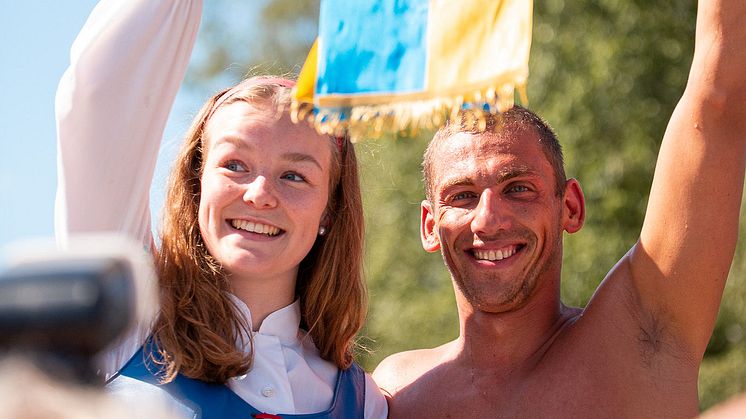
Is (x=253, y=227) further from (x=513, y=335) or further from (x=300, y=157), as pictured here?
(x=513, y=335)

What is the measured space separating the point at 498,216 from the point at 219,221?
3.26ft

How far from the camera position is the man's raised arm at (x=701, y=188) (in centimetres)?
295

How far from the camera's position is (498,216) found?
3.54m

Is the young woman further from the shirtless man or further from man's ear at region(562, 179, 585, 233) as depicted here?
man's ear at region(562, 179, 585, 233)

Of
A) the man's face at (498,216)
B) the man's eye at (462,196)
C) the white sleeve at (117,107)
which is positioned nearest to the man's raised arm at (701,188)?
the man's face at (498,216)

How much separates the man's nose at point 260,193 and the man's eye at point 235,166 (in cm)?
6

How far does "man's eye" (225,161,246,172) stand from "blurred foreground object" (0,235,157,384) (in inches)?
75.6

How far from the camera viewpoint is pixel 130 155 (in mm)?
2777

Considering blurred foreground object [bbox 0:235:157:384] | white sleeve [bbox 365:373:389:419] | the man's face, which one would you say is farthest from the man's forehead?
blurred foreground object [bbox 0:235:157:384]

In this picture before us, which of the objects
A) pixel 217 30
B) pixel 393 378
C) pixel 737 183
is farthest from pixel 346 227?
pixel 217 30

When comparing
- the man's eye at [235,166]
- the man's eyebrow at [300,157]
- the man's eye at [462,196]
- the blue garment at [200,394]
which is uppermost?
the man's eyebrow at [300,157]

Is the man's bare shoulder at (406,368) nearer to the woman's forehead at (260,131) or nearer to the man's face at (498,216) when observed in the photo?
the man's face at (498,216)

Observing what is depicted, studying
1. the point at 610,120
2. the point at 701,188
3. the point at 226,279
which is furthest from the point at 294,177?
the point at 610,120

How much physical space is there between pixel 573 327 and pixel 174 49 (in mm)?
1664
